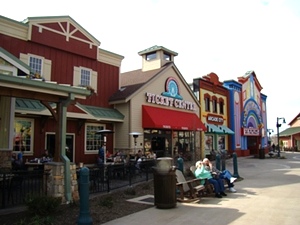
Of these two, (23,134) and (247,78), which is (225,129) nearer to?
(247,78)

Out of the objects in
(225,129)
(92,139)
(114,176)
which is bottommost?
(114,176)

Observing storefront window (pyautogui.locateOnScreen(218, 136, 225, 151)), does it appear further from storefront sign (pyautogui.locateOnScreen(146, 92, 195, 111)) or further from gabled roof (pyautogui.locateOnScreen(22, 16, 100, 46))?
gabled roof (pyautogui.locateOnScreen(22, 16, 100, 46))

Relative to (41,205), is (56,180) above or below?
above

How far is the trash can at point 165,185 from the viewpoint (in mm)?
8125

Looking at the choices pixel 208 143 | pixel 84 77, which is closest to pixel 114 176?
pixel 84 77

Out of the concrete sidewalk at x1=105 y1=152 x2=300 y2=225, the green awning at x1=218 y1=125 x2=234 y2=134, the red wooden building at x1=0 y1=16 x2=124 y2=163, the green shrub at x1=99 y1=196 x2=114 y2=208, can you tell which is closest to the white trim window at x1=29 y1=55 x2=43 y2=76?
the red wooden building at x1=0 y1=16 x2=124 y2=163

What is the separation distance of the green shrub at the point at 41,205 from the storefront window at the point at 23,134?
27.0 ft

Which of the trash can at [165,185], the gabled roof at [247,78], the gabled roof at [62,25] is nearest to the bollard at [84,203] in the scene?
the trash can at [165,185]

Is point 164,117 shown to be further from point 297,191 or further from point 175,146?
point 297,191

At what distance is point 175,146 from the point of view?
78.1ft

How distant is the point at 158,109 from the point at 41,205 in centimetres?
1514

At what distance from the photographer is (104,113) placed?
18.5m

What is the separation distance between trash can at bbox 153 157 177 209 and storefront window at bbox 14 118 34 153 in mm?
9097

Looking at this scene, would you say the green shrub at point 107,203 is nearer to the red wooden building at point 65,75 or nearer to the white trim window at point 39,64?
the red wooden building at point 65,75
